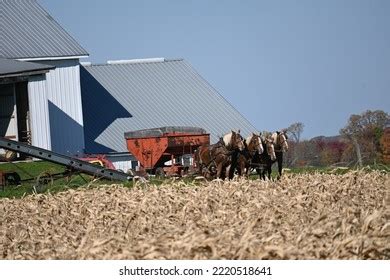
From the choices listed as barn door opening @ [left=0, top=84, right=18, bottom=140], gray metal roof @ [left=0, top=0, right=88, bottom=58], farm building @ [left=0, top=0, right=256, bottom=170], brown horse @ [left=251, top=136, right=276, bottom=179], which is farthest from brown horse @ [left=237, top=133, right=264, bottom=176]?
gray metal roof @ [left=0, top=0, right=88, bottom=58]

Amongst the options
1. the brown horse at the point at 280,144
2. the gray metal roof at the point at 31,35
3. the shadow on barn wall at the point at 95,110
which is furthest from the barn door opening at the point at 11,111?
the brown horse at the point at 280,144

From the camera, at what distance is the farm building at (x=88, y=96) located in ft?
142

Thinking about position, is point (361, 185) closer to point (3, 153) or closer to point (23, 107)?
point (3, 153)

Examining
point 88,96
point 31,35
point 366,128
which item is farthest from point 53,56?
point 366,128

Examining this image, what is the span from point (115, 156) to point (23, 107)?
501 centimetres

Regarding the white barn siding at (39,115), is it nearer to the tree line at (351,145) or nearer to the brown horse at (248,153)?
the tree line at (351,145)

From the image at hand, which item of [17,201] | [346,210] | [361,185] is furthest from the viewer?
[17,201]

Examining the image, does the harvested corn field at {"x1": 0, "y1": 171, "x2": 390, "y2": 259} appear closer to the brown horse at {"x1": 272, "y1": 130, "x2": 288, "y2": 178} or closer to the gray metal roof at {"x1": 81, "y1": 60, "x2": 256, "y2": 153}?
the brown horse at {"x1": 272, "y1": 130, "x2": 288, "y2": 178}

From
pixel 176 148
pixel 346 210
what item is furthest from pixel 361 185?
pixel 176 148

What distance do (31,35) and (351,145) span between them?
25325mm

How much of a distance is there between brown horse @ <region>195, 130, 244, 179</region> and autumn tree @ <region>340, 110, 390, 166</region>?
8.24ft

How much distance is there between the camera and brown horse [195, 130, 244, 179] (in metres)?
24.1

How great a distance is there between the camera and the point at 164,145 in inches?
1380

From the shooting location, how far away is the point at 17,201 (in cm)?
1766
